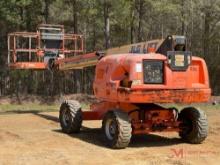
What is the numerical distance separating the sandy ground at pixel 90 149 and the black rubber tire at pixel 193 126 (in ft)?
0.69

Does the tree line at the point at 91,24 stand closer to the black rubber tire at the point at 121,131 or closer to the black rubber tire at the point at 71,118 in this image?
the black rubber tire at the point at 71,118

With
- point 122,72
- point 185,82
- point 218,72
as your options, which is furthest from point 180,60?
point 218,72

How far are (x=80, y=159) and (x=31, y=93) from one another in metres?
24.4

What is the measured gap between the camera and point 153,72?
11.6m

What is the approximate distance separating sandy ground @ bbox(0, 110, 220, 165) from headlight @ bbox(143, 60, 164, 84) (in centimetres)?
154

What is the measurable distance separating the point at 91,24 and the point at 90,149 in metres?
28.1

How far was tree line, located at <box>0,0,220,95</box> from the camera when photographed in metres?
32.7

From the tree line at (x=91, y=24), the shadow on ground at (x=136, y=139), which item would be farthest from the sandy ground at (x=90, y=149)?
the tree line at (x=91, y=24)

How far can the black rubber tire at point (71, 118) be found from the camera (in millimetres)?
13656

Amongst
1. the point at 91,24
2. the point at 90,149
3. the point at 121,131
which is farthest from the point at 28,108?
the point at 91,24

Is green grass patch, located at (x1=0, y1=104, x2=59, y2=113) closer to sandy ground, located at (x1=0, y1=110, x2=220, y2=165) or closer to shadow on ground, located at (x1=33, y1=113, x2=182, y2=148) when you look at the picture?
sandy ground, located at (x1=0, y1=110, x2=220, y2=165)

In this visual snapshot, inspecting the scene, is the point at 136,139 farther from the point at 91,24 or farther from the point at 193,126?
the point at 91,24

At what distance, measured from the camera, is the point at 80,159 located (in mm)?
10125

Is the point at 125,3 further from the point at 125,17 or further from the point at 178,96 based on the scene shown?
the point at 178,96
